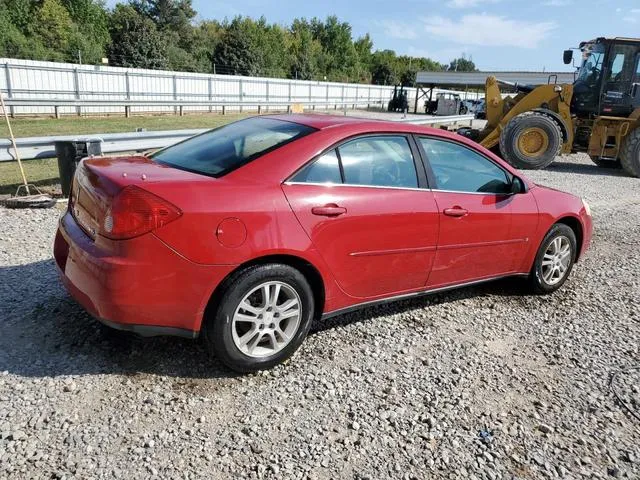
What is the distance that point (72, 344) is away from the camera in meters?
3.26

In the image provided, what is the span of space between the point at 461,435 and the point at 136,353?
2006 millimetres

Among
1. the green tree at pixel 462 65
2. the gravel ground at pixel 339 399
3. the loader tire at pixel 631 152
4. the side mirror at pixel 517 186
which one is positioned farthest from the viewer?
the green tree at pixel 462 65


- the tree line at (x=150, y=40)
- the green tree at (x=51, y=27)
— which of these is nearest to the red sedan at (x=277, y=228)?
the tree line at (x=150, y=40)

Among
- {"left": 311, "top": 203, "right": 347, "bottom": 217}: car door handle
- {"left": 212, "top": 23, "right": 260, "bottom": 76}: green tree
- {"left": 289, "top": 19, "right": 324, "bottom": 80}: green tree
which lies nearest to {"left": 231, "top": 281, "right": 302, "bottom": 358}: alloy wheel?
{"left": 311, "top": 203, "right": 347, "bottom": 217}: car door handle

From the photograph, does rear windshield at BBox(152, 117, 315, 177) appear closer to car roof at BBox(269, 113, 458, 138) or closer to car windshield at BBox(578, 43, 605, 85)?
car roof at BBox(269, 113, 458, 138)

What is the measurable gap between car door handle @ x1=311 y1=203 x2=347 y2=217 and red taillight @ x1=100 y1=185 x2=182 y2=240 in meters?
0.83

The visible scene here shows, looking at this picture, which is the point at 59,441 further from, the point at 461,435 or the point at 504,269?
the point at 504,269

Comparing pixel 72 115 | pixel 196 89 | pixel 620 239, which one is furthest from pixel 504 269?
pixel 196 89

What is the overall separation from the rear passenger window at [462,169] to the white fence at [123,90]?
A: 49.8 ft

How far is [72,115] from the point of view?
20547mm

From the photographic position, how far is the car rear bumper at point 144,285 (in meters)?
2.70

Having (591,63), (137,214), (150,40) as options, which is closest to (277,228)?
(137,214)

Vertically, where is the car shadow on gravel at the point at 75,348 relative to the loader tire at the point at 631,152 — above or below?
below

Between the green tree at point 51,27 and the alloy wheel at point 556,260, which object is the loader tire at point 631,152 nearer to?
the alloy wheel at point 556,260
